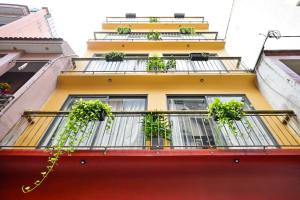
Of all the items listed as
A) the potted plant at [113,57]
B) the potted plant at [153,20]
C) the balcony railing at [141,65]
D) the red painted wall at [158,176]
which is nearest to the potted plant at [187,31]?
the potted plant at [153,20]

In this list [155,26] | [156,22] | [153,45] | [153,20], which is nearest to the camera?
[153,45]

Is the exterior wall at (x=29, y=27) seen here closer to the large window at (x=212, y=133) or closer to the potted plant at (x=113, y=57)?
the potted plant at (x=113, y=57)

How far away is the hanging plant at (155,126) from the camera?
6.80 m

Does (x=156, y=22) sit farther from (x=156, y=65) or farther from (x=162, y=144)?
(x=162, y=144)

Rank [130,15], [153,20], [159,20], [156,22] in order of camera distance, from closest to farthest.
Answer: [156,22] → [153,20] → [159,20] → [130,15]

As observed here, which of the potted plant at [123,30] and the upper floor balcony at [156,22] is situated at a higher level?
the upper floor balcony at [156,22]

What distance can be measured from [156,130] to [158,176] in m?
1.52

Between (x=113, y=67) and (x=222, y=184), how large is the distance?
826 cm

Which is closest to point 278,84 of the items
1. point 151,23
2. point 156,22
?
point 151,23

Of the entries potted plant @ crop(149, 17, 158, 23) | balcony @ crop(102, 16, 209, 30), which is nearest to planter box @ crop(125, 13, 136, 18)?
balcony @ crop(102, 16, 209, 30)

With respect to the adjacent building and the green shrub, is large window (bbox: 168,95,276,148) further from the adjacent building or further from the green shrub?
the green shrub

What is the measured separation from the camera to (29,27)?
51.4 feet

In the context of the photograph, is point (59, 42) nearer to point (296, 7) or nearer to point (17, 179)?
point (17, 179)

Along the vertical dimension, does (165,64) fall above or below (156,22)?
below
